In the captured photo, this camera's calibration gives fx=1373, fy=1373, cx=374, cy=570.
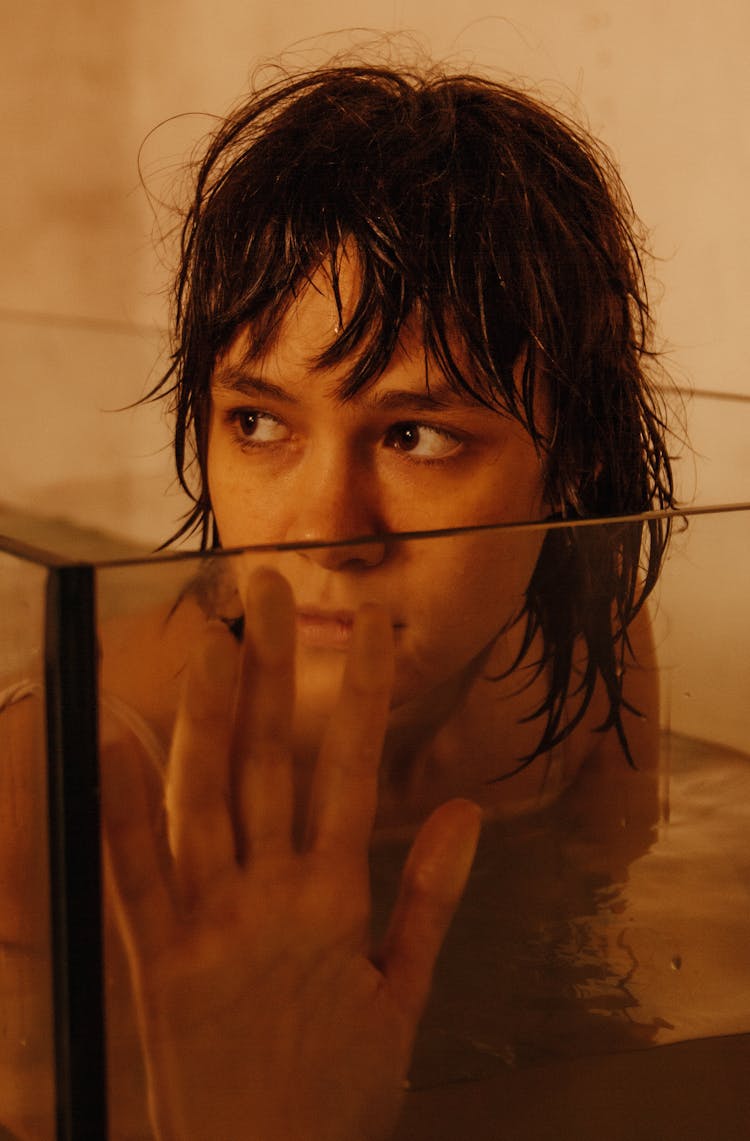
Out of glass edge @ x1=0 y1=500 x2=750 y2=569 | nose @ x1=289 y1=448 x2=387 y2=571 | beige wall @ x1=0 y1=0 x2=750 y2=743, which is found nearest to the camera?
glass edge @ x1=0 y1=500 x2=750 y2=569

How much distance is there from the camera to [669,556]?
0.92ft

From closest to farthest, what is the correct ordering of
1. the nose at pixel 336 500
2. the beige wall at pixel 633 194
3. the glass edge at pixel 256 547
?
the glass edge at pixel 256 547
the nose at pixel 336 500
the beige wall at pixel 633 194

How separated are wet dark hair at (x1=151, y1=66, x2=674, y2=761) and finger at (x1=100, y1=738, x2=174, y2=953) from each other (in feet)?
0.56

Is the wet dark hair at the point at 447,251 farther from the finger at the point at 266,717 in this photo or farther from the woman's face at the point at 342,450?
the finger at the point at 266,717

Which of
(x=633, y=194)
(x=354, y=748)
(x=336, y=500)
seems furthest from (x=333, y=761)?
(x=633, y=194)

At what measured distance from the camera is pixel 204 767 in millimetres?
241

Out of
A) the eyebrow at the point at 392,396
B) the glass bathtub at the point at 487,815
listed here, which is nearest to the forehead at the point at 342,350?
the eyebrow at the point at 392,396

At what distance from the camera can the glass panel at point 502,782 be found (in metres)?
0.24

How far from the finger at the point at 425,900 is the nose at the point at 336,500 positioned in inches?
4.1

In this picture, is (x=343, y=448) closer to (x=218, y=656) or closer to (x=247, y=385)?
(x=247, y=385)

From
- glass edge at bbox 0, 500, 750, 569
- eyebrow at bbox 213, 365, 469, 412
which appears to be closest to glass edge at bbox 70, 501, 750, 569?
glass edge at bbox 0, 500, 750, 569

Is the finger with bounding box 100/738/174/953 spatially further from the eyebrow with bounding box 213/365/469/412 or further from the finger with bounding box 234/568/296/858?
the eyebrow with bounding box 213/365/469/412

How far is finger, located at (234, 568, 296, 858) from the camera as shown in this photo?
0.24m

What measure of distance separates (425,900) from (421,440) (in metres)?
0.16
